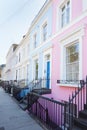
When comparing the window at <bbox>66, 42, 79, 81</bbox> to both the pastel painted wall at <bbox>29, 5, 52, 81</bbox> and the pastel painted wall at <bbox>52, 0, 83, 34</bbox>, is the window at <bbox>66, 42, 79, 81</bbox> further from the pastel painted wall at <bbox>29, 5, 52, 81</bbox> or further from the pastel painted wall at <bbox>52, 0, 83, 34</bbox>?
the pastel painted wall at <bbox>29, 5, 52, 81</bbox>

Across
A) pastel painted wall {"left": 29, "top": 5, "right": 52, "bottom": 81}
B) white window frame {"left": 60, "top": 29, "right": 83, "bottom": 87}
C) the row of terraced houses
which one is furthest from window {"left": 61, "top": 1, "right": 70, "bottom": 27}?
pastel painted wall {"left": 29, "top": 5, "right": 52, "bottom": 81}

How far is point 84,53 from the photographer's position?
7566 millimetres

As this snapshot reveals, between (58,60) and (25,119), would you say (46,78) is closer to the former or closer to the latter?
(58,60)

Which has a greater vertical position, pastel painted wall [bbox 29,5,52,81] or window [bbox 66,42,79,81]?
pastel painted wall [bbox 29,5,52,81]

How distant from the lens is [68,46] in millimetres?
9367

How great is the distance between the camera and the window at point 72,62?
336 inches

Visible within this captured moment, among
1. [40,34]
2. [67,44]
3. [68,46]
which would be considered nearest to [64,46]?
[68,46]

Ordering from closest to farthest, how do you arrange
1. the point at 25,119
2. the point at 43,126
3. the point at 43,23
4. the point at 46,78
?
the point at 43,126 < the point at 25,119 < the point at 46,78 < the point at 43,23

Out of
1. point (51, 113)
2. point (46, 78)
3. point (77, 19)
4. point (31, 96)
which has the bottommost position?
point (51, 113)

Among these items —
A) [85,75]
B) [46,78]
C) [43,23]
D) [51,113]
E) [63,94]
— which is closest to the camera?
[85,75]

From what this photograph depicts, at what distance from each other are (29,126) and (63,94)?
2805 millimetres

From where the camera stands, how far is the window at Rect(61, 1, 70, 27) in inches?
385

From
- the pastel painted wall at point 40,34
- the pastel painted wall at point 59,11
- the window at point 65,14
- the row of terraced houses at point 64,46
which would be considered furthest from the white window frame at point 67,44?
the pastel painted wall at point 40,34

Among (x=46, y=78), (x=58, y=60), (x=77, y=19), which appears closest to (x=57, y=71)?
(x=58, y=60)
